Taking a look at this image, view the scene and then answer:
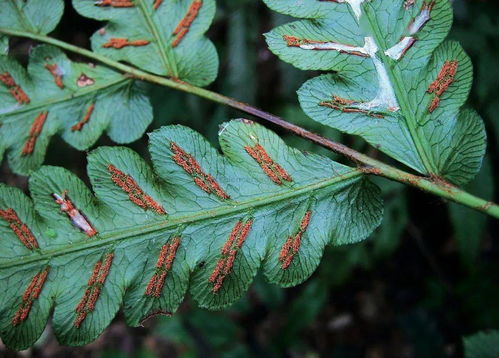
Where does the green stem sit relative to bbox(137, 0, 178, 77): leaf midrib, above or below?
below

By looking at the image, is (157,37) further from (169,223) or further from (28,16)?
(169,223)

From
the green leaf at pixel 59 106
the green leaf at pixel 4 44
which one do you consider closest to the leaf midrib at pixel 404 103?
the green leaf at pixel 59 106

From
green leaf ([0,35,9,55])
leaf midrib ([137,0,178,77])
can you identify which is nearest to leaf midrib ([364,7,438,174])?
leaf midrib ([137,0,178,77])

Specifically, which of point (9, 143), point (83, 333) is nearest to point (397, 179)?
point (83, 333)

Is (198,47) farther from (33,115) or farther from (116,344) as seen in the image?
(116,344)

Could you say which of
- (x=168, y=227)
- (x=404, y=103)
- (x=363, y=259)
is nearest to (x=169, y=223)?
(x=168, y=227)

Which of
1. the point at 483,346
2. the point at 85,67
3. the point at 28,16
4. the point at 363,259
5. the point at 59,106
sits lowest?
the point at 363,259

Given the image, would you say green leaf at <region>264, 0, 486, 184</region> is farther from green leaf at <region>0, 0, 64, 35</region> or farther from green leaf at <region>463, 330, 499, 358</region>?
green leaf at <region>0, 0, 64, 35</region>
